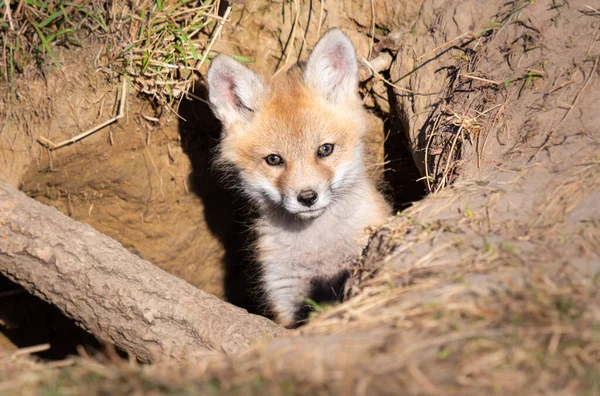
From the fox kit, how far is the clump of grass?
2.03 ft

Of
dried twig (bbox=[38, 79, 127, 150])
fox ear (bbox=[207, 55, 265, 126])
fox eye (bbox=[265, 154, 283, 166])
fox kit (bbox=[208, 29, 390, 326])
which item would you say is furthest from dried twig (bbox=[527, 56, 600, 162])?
dried twig (bbox=[38, 79, 127, 150])

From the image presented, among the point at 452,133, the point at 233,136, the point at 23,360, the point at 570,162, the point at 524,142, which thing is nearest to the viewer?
the point at 23,360

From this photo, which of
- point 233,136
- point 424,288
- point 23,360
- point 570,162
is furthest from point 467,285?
point 233,136

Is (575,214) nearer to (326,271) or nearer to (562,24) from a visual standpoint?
(562,24)

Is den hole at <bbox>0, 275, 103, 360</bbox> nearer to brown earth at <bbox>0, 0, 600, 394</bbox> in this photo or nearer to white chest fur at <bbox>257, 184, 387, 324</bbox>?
brown earth at <bbox>0, 0, 600, 394</bbox>

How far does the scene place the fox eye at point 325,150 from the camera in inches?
138

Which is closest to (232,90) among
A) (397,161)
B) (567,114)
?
(397,161)

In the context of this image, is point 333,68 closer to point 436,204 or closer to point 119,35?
point 436,204

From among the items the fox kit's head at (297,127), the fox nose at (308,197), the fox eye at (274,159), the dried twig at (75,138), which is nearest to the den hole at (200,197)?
the dried twig at (75,138)

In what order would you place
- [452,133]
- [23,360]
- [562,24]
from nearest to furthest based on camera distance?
[23,360] → [562,24] → [452,133]

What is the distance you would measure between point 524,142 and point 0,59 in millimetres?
3700

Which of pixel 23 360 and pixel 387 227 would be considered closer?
pixel 23 360

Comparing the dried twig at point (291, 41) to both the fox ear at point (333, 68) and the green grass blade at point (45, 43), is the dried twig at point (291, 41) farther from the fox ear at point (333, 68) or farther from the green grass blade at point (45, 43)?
the green grass blade at point (45, 43)

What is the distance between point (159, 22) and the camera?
12.7ft
